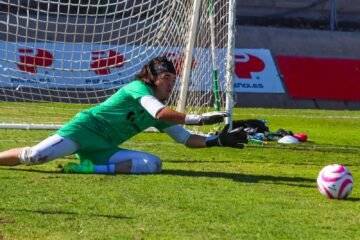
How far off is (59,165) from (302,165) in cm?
275

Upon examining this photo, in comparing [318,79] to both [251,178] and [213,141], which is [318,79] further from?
[213,141]

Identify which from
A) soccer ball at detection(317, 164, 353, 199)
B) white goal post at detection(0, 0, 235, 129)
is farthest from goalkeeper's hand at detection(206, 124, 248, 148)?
white goal post at detection(0, 0, 235, 129)

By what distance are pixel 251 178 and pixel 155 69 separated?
1351mm

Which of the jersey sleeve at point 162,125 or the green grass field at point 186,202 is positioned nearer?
the green grass field at point 186,202

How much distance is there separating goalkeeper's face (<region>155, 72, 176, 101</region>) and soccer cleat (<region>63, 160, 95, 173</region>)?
89cm

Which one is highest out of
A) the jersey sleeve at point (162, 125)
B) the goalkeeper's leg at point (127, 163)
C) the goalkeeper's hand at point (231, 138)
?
the goalkeeper's hand at point (231, 138)

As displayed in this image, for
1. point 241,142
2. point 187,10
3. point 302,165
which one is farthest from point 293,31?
point 241,142

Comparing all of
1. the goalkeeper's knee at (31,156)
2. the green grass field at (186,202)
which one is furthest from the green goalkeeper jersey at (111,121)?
the green grass field at (186,202)

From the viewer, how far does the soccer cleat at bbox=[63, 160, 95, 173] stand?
9.29 meters

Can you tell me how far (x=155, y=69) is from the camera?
918cm

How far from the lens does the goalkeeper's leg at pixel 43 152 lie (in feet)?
29.8

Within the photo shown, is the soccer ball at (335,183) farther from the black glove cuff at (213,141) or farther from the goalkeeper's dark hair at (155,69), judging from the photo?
the goalkeeper's dark hair at (155,69)

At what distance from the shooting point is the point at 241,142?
358 inches

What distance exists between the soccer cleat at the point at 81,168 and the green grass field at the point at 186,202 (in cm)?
18
